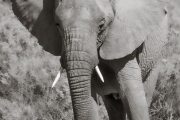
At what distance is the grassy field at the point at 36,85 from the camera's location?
6.42m

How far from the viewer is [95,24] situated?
395 cm

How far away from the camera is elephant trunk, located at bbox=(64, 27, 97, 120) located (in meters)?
3.87

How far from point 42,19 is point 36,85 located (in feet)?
7.34

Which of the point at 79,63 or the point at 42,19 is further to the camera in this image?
the point at 42,19

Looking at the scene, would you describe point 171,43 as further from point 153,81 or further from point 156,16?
point 156,16

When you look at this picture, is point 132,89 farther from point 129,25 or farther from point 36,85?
point 36,85

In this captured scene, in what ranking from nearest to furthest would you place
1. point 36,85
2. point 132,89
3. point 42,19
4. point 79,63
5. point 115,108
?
point 79,63 < point 132,89 < point 42,19 < point 115,108 < point 36,85

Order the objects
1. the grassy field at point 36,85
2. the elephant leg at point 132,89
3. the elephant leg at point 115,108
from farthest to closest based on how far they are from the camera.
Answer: the grassy field at point 36,85
the elephant leg at point 115,108
the elephant leg at point 132,89

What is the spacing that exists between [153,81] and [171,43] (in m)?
3.08

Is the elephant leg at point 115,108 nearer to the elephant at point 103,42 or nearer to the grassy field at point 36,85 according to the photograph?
the elephant at point 103,42

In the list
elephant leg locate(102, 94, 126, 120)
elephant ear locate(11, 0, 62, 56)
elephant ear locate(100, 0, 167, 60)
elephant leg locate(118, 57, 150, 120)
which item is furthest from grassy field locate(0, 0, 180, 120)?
elephant ear locate(100, 0, 167, 60)

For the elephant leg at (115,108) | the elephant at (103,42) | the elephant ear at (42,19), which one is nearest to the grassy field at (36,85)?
the elephant leg at (115,108)

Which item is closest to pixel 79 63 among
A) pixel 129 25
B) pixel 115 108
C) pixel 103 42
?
pixel 103 42

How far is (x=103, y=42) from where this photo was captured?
4.27 metres
